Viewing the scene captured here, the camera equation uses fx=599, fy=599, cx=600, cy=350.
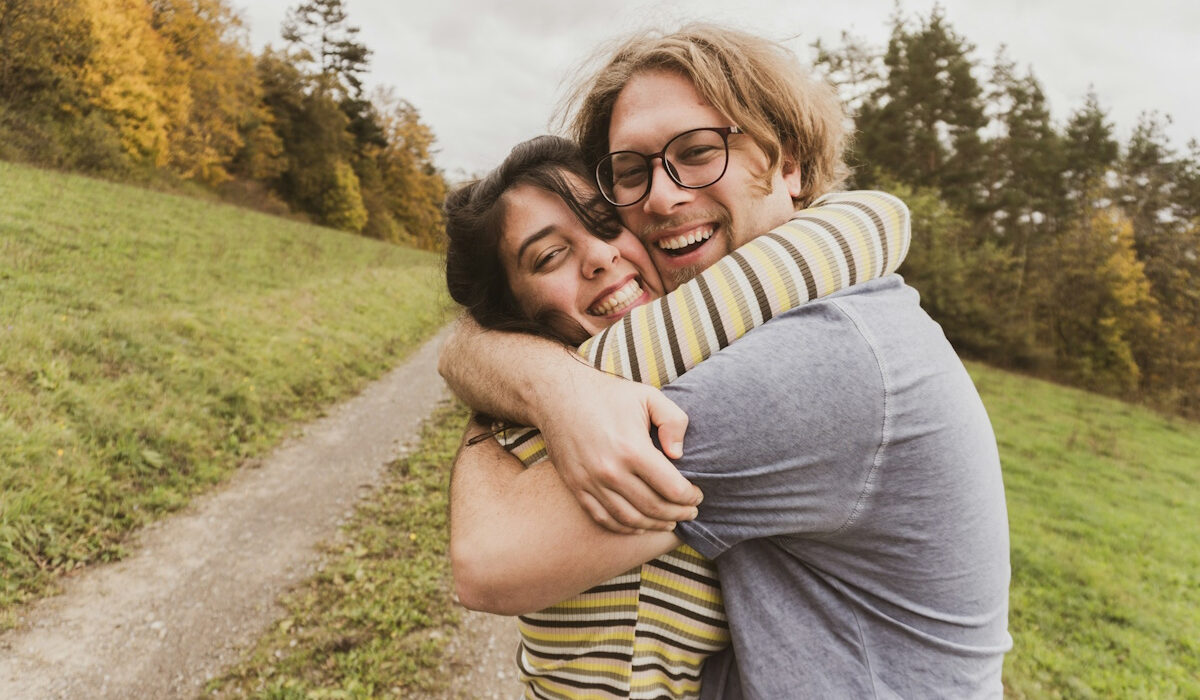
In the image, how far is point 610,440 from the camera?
1.08m

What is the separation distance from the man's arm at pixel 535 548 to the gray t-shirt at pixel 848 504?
152 mm

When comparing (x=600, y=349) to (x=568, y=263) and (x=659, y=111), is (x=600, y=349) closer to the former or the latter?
(x=568, y=263)

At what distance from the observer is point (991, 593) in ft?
4.25

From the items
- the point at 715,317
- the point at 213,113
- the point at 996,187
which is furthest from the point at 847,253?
the point at 996,187

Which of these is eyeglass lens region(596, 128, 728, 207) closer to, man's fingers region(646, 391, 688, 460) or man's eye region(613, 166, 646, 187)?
man's eye region(613, 166, 646, 187)

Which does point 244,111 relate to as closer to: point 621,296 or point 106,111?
point 106,111

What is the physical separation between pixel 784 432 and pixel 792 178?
153 cm

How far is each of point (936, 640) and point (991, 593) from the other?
7.6 inches

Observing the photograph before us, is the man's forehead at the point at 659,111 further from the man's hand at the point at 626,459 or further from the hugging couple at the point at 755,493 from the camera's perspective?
the man's hand at the point at 626,459

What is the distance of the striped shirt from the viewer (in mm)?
1253

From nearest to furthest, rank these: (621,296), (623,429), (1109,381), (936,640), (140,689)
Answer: (623,429), (936,640), (621,296), (140,689), (1109,381)

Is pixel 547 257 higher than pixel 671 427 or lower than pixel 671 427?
higher

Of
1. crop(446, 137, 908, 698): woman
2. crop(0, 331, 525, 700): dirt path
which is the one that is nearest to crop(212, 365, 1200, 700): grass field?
crop(0, 331, 525, 700): dirt path

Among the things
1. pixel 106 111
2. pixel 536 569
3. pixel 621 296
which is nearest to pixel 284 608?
pixel 621 296
